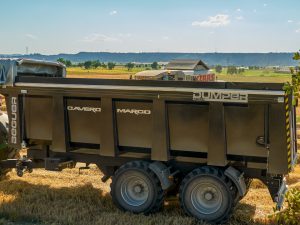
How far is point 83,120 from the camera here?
7.47 meters

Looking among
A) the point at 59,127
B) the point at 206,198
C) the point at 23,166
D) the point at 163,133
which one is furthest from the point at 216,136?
the point at 23,166

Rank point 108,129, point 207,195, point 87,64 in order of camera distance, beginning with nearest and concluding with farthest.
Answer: point 207,195
point 108,129
point 87,64

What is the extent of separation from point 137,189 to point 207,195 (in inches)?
43.8

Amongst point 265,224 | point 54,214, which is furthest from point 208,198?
point 54,214

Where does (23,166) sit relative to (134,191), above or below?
above

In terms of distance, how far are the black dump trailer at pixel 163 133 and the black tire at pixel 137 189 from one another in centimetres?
2

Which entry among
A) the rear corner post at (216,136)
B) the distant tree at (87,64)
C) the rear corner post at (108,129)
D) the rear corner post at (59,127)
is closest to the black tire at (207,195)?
the rear corner post at (216,136)

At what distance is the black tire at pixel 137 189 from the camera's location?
6.97 meters

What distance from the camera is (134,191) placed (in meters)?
7.20

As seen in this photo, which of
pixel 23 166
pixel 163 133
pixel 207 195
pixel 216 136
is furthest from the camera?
pixel 23 166

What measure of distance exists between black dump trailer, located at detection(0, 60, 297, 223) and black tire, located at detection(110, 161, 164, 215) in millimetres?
16

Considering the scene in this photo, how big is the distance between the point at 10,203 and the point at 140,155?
223 cm

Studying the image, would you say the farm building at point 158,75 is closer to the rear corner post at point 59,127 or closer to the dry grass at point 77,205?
the dry grass at point 77,205

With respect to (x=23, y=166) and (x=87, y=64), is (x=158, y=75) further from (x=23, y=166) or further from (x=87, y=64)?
(x=87, y=64)
